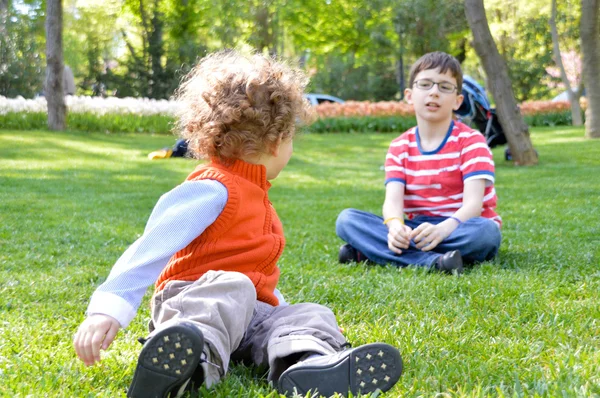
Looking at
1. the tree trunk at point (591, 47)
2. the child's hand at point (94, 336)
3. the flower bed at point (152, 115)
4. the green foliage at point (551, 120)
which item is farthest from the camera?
the green foliage at point (551, 120)

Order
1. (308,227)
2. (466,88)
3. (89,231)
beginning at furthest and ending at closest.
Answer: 1. (466,88)
2. (308,227)
3. (89,231)

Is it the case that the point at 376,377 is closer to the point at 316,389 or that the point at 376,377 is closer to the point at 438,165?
the point at 316,389

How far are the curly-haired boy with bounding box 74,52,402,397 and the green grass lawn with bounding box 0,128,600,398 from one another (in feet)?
0.42

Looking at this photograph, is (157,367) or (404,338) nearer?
(157,367)

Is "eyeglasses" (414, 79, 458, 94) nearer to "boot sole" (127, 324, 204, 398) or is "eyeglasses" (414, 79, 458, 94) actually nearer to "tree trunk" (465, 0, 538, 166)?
"boot sole" (127, 324, 204, 398)

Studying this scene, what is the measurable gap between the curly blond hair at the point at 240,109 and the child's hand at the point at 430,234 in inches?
59.1

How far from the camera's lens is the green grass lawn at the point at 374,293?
1.98 meters

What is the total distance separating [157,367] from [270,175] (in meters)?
0.86

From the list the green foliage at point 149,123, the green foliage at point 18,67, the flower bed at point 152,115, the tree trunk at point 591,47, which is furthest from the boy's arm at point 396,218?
the green foliage at point 18,67

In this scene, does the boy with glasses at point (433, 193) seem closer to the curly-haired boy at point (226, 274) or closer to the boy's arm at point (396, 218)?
the boy's arm at point (396, 218)

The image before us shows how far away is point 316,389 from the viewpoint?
1.80 m

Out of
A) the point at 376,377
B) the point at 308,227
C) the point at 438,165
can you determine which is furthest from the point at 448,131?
the point at 376,377

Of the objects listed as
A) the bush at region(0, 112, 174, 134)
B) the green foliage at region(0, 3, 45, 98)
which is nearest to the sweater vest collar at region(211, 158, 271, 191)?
the bush at region(0, 112, 174, 134)

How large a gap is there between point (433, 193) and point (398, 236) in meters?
0.43
